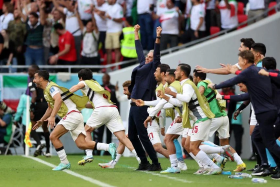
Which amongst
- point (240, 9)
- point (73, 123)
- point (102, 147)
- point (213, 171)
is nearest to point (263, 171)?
point (213, 171)

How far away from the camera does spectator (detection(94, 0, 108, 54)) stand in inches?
905

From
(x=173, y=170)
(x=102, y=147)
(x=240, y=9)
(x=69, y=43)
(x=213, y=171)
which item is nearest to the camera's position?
(x=213, y=171)

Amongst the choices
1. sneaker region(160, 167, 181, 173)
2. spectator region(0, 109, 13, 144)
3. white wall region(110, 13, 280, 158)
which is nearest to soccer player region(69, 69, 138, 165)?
sneaker region(160, 167, 181, 173)

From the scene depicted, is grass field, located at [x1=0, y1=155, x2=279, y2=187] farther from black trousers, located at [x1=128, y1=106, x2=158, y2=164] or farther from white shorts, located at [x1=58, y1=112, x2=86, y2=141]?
white shorts, located at [x1=58, y1=112, x2=86, y2=141]

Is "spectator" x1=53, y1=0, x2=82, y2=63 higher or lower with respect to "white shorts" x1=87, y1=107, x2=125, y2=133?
higher

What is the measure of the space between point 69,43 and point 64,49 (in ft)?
1.02

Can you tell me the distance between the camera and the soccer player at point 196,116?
42.4 ft

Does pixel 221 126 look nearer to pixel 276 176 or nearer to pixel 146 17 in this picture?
pixel 276 176

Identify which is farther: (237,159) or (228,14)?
(228,14)

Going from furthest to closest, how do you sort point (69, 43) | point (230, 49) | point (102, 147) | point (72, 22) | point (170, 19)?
point (72, 22) → point (69, 43) → point (170, 19) → point (230, 49) → point (102, 147)

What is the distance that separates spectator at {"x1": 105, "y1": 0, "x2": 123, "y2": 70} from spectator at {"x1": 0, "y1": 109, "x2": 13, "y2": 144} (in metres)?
4.03

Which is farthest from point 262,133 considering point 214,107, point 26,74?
point 26,74

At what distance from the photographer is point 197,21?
2192 cm

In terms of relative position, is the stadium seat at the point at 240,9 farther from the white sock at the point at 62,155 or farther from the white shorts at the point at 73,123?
the white sock at the point at 62,155
